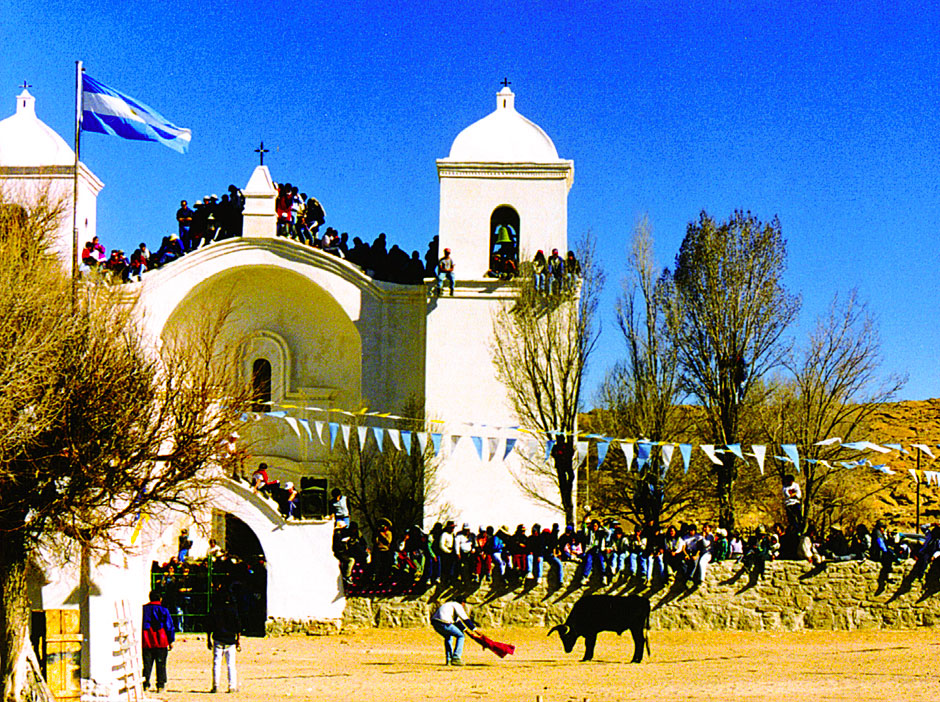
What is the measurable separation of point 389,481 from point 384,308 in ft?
16.8

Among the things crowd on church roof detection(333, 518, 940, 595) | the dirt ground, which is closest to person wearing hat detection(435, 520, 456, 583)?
crowd on church roof detection(333, 518, 940, 595)

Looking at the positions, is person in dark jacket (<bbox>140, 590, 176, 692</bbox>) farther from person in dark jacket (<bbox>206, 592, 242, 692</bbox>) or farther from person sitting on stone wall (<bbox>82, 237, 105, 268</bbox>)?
person sitting on stone wall (<bbox>82, 237, 105, 268</bbox>)

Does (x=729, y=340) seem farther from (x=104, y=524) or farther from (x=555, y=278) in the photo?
(x=104, y=524)

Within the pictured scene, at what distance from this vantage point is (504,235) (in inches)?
1341

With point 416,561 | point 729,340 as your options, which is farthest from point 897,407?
point 416,561

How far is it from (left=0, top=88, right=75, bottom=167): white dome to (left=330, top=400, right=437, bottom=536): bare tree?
37.6ft

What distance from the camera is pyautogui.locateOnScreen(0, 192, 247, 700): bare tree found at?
51.2 ft

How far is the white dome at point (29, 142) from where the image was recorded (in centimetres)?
3384

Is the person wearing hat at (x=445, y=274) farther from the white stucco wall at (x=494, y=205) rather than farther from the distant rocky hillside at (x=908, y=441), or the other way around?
the distant rocky hillside at (x=908, y=441)

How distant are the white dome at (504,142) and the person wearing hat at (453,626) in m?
16.6

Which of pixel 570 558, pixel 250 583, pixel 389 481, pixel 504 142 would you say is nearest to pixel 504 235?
pixel 504 142

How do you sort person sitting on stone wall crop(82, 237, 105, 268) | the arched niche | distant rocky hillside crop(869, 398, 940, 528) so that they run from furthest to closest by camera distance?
distant rocky hillside crop(869, 398, 940, 528)
the arched niche
person sitting on stone wall crop(82, 237, 105, 268)

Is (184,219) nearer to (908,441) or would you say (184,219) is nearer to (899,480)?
(899,480)

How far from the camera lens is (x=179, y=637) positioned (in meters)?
25.9
